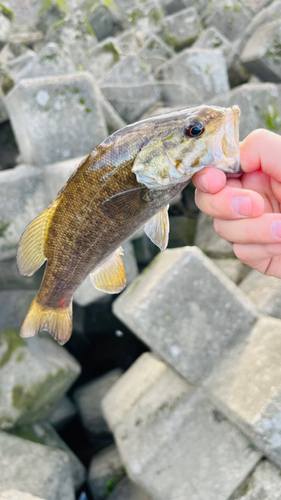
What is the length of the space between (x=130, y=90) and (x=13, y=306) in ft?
7.69

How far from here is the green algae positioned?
83.0 inches

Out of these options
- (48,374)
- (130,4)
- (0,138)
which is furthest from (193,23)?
(48,374)

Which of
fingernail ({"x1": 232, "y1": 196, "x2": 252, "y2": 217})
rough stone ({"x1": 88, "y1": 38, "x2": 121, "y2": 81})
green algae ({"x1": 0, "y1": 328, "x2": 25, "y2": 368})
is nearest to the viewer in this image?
fingernail ({"x1": 232, "y1": 196, "x2": 252, "y2": 217})

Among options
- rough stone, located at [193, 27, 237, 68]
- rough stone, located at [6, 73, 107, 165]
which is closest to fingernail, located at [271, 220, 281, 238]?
rough stone, located at [6, 73, 107, 165]

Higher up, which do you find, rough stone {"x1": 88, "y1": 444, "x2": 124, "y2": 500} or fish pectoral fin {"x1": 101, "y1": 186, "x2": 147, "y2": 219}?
fish pectoral fin {"x1": 101, "y1": 186, "x2": 147, "y2": 219}

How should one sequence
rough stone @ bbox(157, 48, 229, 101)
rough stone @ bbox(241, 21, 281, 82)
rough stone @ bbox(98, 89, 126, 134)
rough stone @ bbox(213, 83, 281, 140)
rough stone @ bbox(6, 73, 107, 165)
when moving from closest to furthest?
rough stone @ bbox(6, 73, 107, 165), rough stone @ bbox(213, 83, 281, 140), rough stone @ bbox(98, 89, 126, 134), rough stone @ bbox(157, 48, 229, 101), rough stone @ bbox(241, 21, 281, 82)

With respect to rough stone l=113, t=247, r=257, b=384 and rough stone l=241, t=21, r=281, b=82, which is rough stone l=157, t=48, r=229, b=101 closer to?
rough stone l=241, t=21, r=281, b=82

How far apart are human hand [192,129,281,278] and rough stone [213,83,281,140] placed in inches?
61.8

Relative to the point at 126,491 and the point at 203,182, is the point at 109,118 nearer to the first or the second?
the point at 203,182

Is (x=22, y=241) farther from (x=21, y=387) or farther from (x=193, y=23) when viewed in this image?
(x=193, y=23)

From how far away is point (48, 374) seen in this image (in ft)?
6.90

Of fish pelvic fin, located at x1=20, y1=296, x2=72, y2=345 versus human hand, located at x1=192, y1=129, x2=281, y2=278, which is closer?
human hand, located at x1=192, y1=129, x2=281, y2=278

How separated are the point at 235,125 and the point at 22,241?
77cm

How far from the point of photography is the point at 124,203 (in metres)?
0.90
